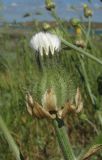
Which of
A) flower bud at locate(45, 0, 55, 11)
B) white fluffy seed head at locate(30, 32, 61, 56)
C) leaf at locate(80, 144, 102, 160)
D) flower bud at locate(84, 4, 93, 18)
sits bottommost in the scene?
flower bud at locate(84, 4, 93, 18)

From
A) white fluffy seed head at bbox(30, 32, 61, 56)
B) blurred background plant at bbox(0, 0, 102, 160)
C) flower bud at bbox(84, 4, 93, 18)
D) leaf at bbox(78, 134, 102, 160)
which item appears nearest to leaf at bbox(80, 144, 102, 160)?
leaf at bbox(78, 134, 102, 160)

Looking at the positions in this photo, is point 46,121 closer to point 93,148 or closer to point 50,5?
point 50,5

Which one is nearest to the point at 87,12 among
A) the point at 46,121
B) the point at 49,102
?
the point at 46,121

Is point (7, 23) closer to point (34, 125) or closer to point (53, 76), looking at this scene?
point (34, 125)

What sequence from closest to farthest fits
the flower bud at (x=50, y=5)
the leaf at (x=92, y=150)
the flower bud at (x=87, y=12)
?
the leaf at (x=92, y=150) → the flower bud at (x=50, y=5) → the flower bud at (x=87, y=12)

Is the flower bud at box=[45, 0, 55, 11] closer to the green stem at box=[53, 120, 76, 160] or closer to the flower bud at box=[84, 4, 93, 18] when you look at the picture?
the flower bud at box=[84, 4, 93, 18]

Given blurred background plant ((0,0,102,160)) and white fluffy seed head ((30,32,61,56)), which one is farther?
blurred background plant ((0,0,102,160))

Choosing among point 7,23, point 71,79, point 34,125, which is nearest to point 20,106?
point 34,125

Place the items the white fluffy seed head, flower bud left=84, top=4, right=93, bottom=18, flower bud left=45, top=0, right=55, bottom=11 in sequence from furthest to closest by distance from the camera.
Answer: flower bud left=84, top=4, right=93, bottom=18 < flower bud left=45, top=0, right=55, bottom=11 < the white fluffy seed head

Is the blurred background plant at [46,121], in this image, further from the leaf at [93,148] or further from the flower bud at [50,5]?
the leaf at [93,148]

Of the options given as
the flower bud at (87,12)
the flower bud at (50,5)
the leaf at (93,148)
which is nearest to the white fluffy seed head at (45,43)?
the leaf at (93,148)
